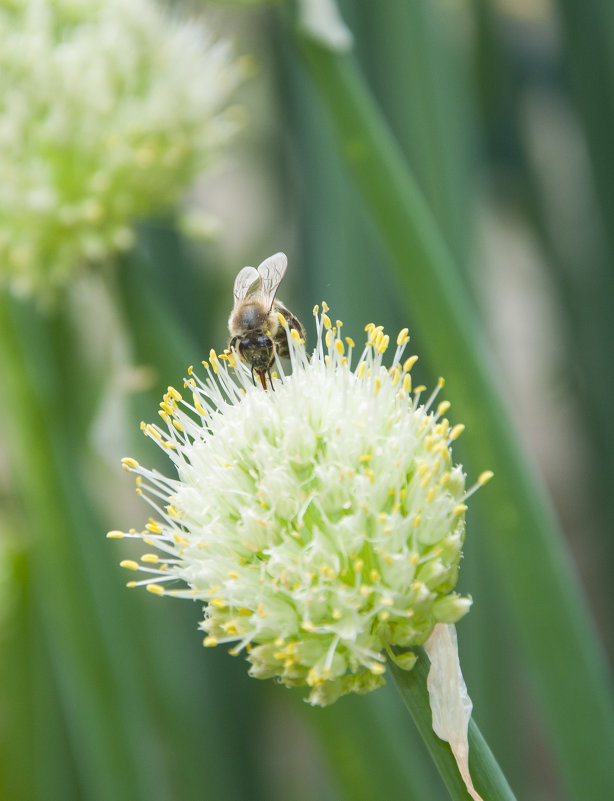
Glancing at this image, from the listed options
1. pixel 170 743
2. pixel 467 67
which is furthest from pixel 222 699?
pixel 467 67

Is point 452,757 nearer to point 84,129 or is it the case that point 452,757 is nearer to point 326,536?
point 326,536

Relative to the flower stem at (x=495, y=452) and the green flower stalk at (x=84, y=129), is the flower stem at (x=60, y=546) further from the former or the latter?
the flower stem at (x=495, y=452)

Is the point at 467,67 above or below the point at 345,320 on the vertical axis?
above

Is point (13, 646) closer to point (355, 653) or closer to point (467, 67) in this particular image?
point (355, 653)

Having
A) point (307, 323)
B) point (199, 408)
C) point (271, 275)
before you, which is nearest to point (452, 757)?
point (199, 408)

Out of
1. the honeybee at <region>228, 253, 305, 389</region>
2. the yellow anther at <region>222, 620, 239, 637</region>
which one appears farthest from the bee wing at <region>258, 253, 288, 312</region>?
the yellow anther at <region>222, 620, 239, 637</region>

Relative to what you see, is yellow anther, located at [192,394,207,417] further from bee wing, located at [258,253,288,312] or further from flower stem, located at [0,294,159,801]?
flower stem, located at [0,294,159,801]
